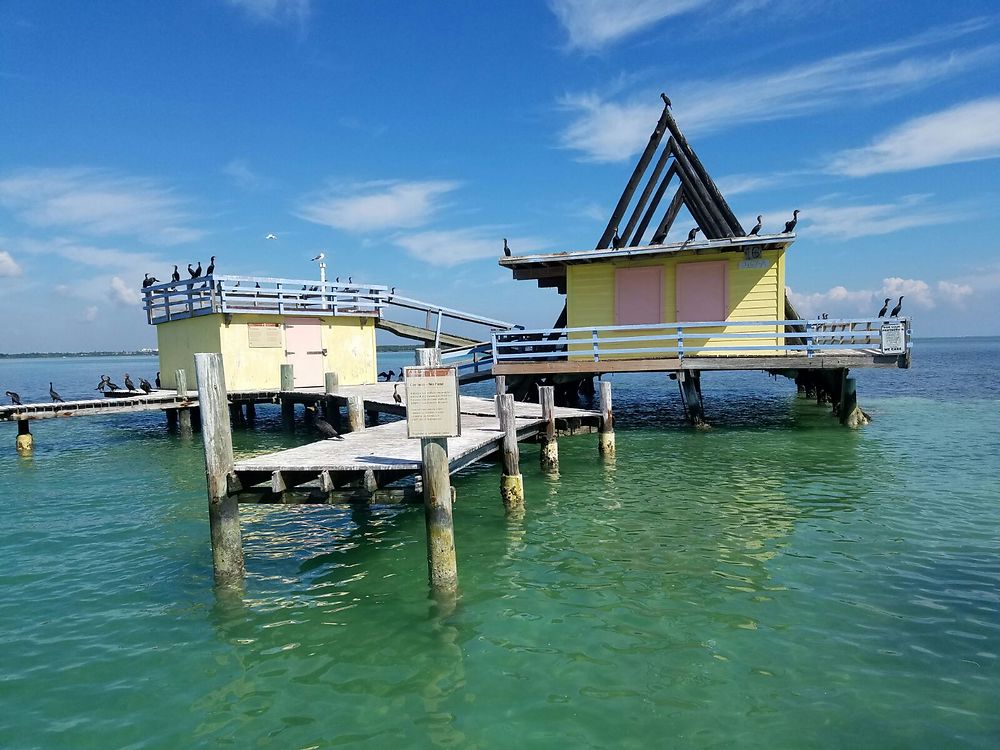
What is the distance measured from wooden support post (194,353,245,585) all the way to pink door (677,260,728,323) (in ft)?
50.3

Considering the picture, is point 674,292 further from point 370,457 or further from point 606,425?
point 370,457

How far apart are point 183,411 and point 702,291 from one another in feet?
58.3

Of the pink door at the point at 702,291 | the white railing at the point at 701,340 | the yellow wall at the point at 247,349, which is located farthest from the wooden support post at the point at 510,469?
the yellow wall at the point at 247,349

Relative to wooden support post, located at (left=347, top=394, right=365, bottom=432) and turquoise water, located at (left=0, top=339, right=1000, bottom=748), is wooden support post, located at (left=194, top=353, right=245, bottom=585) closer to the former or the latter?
turquoise water, located at (left=0, top=339, right=1000, bottom=748)

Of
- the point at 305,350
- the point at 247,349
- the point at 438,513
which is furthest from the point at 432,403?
the point at 305,350

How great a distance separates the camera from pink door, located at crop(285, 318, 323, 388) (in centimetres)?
2342

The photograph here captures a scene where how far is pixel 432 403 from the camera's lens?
284 inches

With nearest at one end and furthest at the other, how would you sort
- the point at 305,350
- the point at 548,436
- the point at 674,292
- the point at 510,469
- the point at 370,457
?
the point at 370,457 < the point at 510,469 < the point at 548,436 < the point at 674,292 < the point at 305,350

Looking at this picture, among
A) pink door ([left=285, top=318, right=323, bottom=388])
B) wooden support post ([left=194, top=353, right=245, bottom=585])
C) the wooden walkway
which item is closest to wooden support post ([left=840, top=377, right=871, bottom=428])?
the wooden walkway

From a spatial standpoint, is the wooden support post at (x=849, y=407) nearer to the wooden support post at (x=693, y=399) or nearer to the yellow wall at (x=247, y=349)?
Answer: the wooden support post at (x=693, y=399)

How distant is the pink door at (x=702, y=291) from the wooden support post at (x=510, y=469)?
1042cm

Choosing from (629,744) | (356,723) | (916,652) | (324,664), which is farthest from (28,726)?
(916,652)

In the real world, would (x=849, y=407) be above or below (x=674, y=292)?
below

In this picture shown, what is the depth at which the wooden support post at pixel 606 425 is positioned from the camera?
50.4 feet
